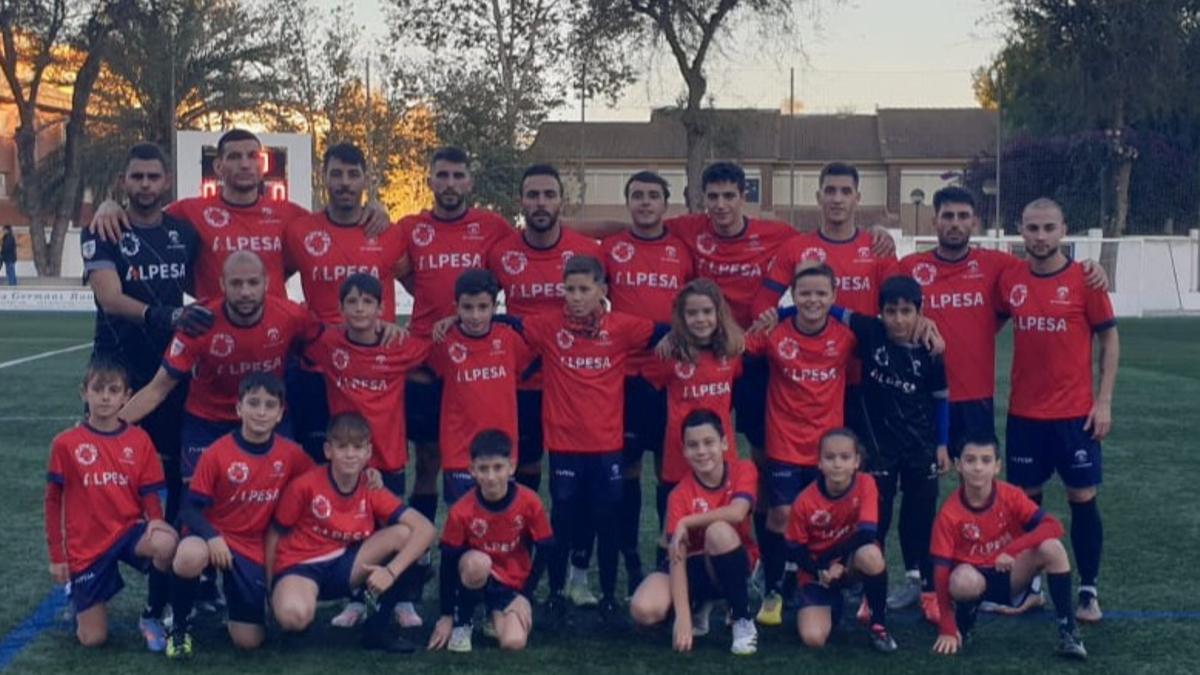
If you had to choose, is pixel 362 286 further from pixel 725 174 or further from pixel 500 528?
pixel 725 174

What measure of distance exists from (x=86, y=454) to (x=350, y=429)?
1072mm

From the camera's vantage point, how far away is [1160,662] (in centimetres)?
568

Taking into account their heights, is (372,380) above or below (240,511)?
above

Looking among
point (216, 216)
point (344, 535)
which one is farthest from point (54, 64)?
point (344, 535)

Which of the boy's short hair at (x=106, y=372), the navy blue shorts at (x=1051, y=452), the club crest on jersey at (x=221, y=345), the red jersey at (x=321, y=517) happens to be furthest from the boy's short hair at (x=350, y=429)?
the navy blue shorts at (x=1051, y=452)

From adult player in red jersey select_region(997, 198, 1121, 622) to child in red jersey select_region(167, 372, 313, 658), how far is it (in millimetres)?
3172

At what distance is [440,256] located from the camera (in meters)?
6.95

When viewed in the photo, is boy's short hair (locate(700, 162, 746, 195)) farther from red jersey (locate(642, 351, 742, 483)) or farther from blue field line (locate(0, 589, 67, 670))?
blue field line (locate(0, 589, 67, 670))

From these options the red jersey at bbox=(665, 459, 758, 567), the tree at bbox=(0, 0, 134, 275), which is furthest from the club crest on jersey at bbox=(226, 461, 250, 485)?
the tree at bbox=(0, 0, 134, 275)

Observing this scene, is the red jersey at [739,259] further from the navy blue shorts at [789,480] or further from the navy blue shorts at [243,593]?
the navy blue shorts at [243,593]

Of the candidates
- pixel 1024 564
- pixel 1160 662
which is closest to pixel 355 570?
pixel 1024 564

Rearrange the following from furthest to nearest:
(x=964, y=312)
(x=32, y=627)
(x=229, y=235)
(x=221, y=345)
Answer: (x=229, y=235)
(x=964, y=312)
(x=221, y=345)
(x=32, y=627)

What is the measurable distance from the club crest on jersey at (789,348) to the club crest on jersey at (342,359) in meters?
1.86

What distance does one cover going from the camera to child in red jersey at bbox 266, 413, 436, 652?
232 inches
